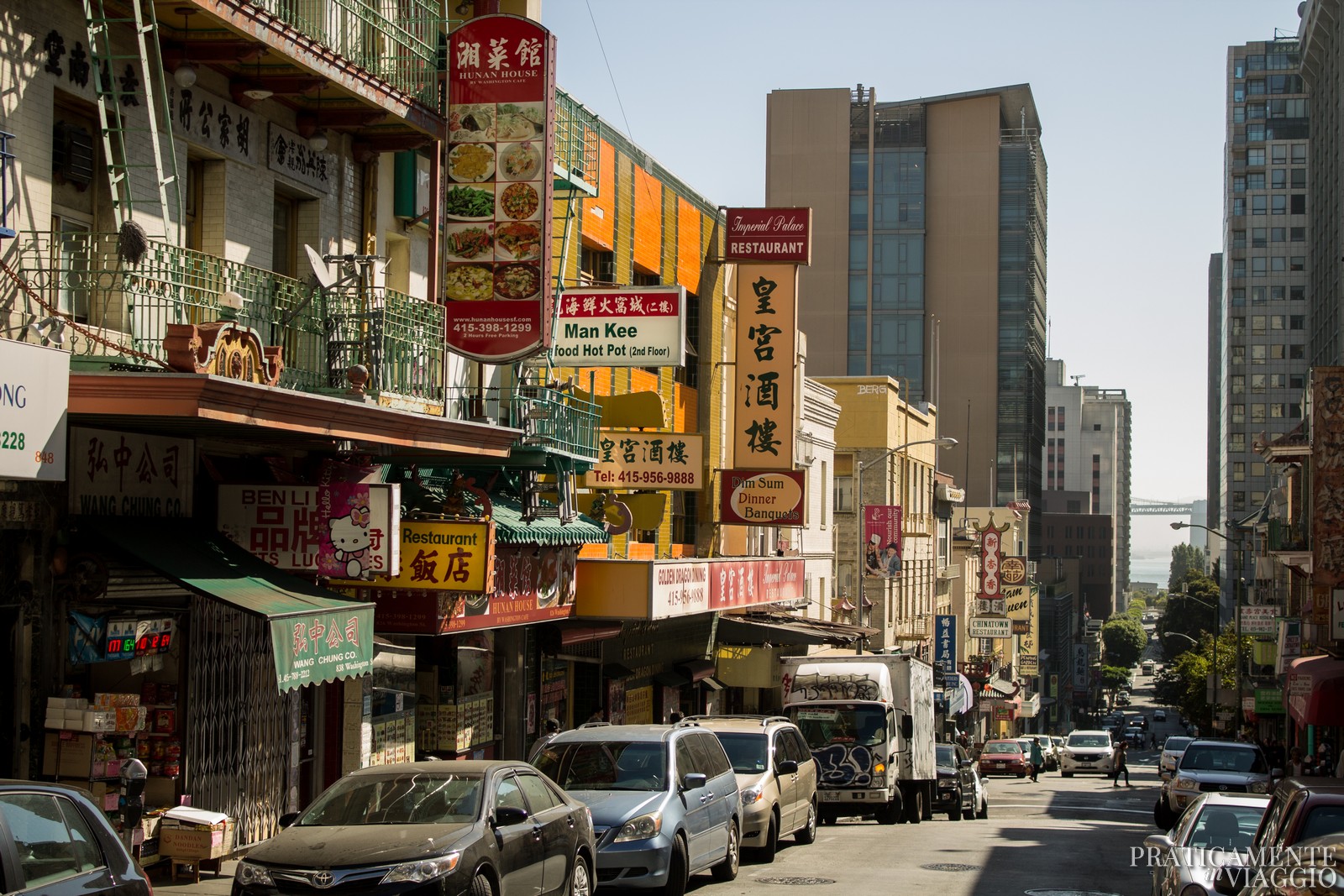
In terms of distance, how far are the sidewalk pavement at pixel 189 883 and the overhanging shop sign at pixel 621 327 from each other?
1068 cm

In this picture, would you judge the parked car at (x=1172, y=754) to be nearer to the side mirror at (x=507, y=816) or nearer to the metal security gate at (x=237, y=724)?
the metal security gate at (x=237, y=724)

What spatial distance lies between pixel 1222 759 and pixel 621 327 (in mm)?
12937

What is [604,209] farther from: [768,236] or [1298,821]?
[1298,821]

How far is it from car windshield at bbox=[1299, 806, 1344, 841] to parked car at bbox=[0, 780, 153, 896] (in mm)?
7794

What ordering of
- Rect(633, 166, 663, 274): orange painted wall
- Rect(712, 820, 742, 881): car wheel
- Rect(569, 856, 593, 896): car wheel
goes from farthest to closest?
Rect(633, 166, 663, 274): orange painted wall
Rect(712, 820, 742, 881): car wheel
Rect(569, 856, 593, 896): car wheel

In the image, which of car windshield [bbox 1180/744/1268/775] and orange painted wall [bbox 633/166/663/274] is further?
orange painted wall [bbox 633/166/663/274]

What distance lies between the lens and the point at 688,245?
34.1 m

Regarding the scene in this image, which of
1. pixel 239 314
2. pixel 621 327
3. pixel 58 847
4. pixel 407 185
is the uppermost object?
pixel 407 185

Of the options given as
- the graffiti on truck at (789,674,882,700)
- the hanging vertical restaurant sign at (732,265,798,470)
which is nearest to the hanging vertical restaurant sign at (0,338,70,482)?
the graffiti on truck at (789,674,882,700)

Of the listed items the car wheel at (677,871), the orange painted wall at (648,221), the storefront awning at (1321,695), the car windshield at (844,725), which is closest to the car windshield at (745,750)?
the car wheel at (677,871)

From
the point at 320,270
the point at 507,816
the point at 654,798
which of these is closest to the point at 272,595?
the point at 320,270

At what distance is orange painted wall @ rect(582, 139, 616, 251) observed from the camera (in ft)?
90.8

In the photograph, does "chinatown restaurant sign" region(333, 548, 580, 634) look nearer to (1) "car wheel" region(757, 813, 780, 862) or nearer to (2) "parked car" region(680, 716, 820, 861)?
(2) "parked car" region(680, 716, 820, 861)

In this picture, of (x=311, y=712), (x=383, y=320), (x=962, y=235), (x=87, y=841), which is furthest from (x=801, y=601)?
(x=962, y=235)
